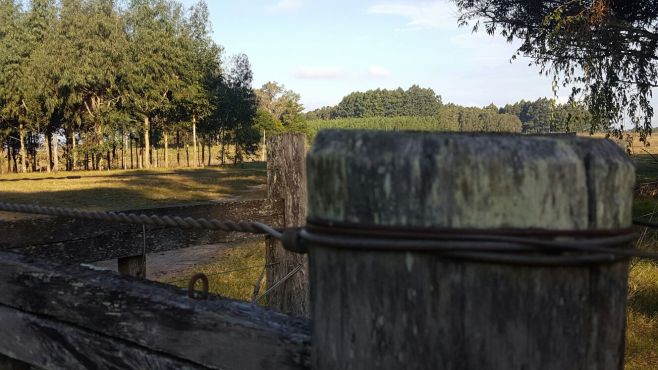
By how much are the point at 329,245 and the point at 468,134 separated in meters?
0.28

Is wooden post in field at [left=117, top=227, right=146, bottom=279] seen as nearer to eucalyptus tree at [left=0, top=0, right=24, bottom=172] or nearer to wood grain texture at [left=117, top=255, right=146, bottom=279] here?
wood grain texture at [left=117, top=255, right=146, bottom=279]

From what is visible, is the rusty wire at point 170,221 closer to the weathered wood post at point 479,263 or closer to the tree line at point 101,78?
the weathered wood post at point 479,263

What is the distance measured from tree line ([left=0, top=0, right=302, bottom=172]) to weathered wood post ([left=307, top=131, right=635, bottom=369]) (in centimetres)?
4365

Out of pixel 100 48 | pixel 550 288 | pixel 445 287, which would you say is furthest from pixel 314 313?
pixel 100 48

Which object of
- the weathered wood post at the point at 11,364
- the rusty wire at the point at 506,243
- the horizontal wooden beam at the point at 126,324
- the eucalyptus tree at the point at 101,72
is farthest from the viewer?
the eucalyptus tree at the point at 101,72

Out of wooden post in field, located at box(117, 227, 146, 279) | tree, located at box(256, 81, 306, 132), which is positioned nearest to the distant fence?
wooden post in field, located at box(117, 227, 146, 279)

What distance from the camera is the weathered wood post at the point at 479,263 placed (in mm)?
854

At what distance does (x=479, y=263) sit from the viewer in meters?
0.86

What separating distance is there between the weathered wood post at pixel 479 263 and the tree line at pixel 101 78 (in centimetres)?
4365

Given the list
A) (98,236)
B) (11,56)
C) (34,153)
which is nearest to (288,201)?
(98,236)

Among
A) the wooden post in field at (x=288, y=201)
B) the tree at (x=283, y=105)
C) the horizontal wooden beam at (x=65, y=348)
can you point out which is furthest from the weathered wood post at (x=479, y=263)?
the tree at (x=283, y=105)

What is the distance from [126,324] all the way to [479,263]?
992mm

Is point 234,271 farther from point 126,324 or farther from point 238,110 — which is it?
point 238,110

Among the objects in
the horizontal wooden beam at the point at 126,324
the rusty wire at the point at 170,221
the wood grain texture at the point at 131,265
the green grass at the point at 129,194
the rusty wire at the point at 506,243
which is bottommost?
the green grass at the point at 129,194
